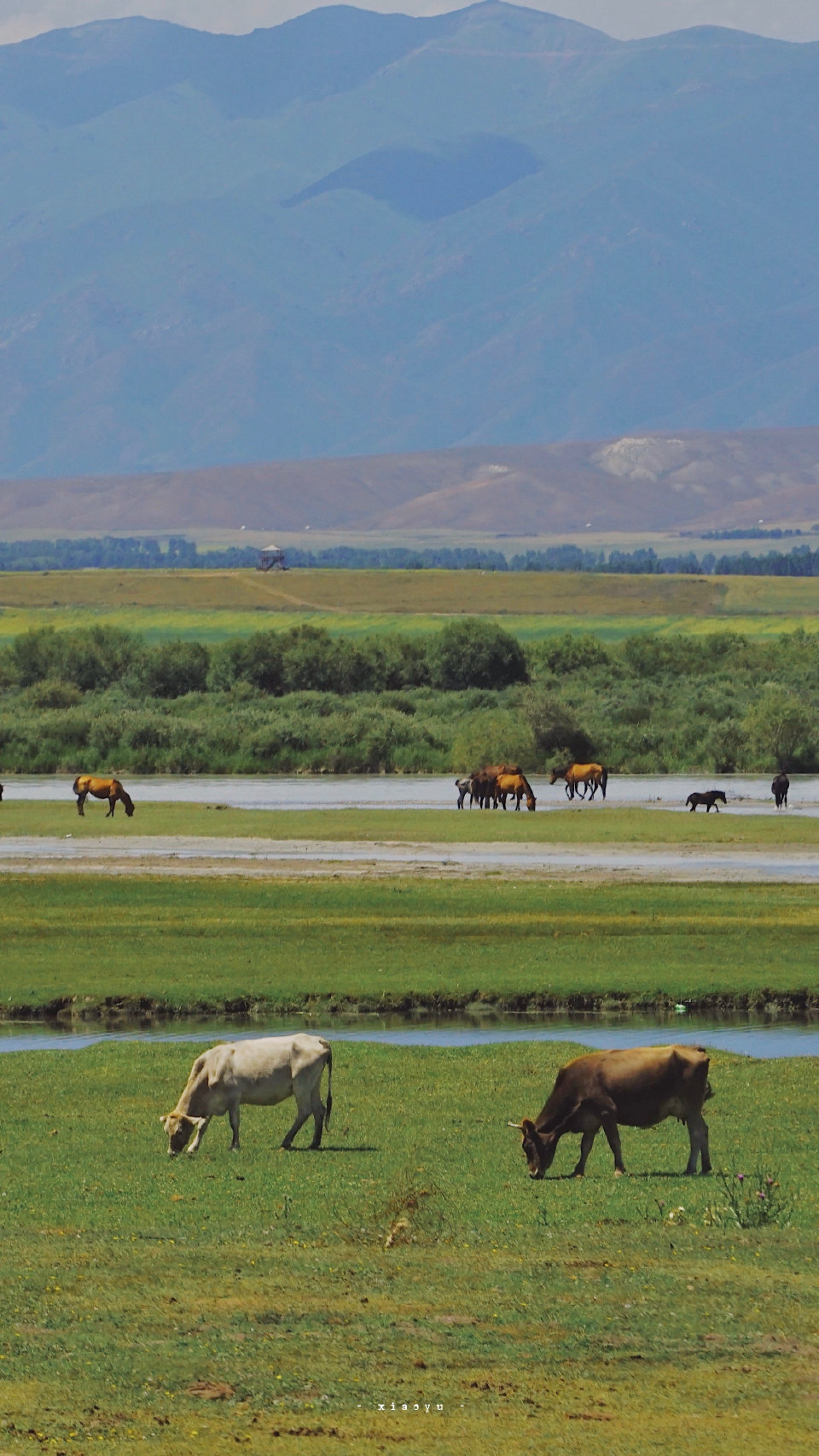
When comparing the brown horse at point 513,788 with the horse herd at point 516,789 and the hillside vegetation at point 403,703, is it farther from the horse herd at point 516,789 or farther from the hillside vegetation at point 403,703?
the hillside vegetation at point 403,703

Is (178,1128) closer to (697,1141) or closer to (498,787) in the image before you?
(697,1141)

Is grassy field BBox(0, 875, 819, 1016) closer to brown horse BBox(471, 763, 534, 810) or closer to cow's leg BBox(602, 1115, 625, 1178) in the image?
cow's leg BBox(602, 1115, 625, 1178)

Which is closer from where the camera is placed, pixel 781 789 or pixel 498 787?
pixel 781 789

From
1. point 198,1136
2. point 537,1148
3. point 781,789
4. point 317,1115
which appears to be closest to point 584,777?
point 781,789

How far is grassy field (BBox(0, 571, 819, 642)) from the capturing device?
133125mm

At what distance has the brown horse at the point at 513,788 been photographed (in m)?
54.9

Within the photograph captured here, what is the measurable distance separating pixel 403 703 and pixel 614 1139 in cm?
7054

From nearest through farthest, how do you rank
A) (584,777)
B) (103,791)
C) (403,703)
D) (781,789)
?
(103,791), (781,789), (584,777), (403,703)

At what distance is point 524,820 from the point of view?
51625mm

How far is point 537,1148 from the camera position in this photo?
14758 mm

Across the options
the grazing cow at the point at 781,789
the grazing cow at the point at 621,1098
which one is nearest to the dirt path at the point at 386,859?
the grazing cow at the point at 781,789

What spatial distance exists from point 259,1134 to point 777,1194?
5.09 metres

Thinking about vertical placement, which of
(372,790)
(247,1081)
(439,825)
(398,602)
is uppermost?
(398,602)

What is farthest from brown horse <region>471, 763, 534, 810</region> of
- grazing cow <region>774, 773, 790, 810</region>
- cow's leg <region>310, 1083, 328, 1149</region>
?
cow's leg <region>310, 1083, 328, 1149</region>
